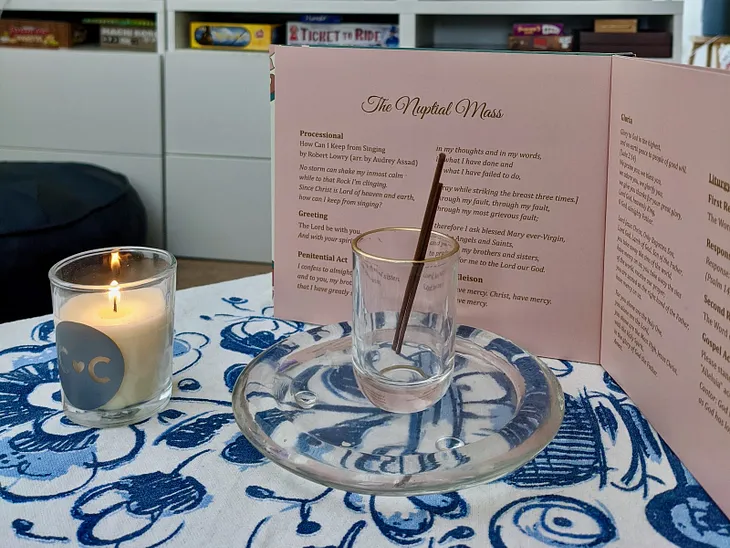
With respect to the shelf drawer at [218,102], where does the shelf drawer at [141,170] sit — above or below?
below

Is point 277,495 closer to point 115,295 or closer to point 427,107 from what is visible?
point 115,295

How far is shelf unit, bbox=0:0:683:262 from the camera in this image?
213 centimetres

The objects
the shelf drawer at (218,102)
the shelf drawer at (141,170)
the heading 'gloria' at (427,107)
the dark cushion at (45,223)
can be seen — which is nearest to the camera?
the heading 'gloria' at (427,107)

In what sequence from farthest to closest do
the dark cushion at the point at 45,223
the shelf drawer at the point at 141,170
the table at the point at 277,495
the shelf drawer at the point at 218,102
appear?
the shelf drawer at the point at 141,170 → the shelf drawer at the point at 218,102 → the dark cushion at the point at 45,223 → the table at the point at 277,495

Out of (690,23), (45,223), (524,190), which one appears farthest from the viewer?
(690,23)

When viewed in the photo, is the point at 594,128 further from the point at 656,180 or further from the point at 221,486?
the point at 221,486

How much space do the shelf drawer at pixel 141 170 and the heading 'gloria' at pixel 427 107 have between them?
175 centimetres

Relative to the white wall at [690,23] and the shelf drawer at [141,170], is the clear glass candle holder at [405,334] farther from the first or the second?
the white wall at [690,23]

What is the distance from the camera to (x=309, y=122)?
628 millimetres

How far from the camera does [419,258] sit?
0.51 metres

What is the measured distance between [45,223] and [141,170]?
710mm

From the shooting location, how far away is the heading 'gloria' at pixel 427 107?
0.58 metres

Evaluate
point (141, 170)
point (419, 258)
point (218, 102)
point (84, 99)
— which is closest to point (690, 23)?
point (218, 102)

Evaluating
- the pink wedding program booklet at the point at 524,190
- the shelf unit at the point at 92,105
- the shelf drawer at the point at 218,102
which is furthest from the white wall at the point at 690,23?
the pink wedding program booklet at the point at 524,190
